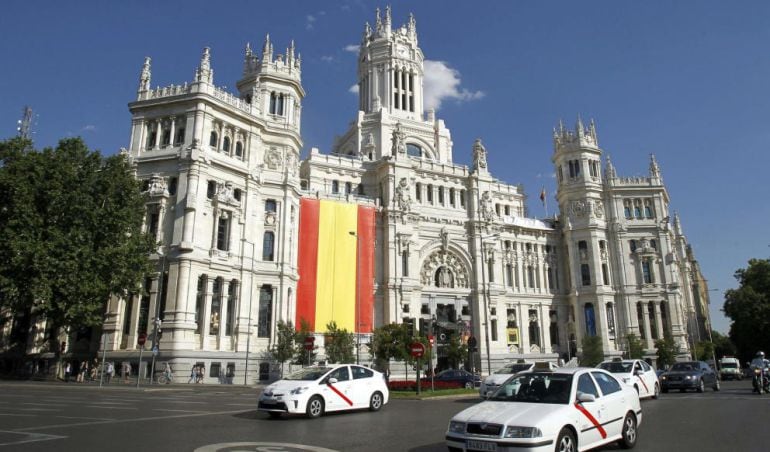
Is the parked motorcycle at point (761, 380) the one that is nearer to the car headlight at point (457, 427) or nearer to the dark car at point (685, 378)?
the dark car at point (685, 378)

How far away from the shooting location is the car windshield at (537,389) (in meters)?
9.74

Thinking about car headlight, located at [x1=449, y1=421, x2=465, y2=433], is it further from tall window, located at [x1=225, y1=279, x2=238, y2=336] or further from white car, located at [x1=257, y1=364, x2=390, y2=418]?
tall window, located at [x1=225, y1=279, x2=238, y2=336]

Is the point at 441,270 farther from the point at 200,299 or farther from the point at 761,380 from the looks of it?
the point at 761,380

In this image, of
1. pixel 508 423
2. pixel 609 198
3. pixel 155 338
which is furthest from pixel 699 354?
pixel 508 423

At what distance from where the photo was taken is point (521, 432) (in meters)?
8.31

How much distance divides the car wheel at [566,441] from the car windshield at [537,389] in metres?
0.67

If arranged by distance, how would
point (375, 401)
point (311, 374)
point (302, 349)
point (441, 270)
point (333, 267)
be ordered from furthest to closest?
point (441, 270) → point (333, 267) → point (302, 349) → point (375, 401) → point (311, 374)

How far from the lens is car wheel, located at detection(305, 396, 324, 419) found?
16.4 m

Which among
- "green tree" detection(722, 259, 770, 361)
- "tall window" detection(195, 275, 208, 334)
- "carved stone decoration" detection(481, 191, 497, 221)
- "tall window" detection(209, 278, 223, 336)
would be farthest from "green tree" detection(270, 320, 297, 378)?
"green tree" detection(722, 259, 770, 361)

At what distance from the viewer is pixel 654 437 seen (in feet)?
39.9

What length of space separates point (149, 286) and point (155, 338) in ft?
16.5

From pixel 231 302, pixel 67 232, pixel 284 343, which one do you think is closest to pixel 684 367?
pixel 284 343

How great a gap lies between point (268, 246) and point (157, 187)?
35.9 ft

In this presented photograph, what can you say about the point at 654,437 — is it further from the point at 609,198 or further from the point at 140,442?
the point at 609,198
